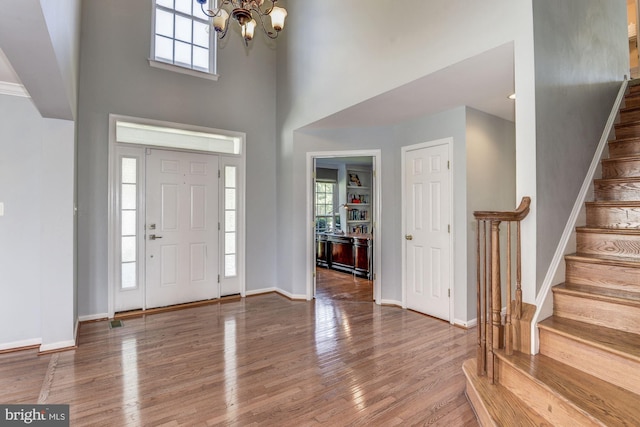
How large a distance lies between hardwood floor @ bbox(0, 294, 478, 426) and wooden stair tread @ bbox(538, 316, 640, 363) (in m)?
0.74

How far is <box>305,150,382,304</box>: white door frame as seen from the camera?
438 centimetres

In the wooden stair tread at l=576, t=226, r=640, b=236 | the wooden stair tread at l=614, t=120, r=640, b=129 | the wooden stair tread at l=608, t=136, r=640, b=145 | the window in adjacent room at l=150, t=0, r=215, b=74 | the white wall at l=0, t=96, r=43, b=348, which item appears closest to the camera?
the wooden stair tread at l=576, t=226, r=640, b=236

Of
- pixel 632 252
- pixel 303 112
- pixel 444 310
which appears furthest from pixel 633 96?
pixel 303 112

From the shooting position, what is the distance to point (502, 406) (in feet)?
5.91

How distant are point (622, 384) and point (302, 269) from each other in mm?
3536

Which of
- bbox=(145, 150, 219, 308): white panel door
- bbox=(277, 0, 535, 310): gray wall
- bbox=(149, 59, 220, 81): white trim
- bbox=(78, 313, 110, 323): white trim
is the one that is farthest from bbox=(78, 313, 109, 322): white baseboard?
bbox=(149, 59, 220, 81): white trim

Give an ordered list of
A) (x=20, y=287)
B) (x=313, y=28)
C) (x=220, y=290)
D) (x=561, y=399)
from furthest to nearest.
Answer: (x=220, y=290)
(x=313, y=28)
(x=20, y=287)
(x=561, y=399)

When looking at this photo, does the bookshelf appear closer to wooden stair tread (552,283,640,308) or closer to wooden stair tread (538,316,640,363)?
wooden stair tread (552,283,640,308)

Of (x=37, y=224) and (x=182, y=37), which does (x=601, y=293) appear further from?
(x=182, y=37)

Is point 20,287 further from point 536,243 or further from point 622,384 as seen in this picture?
point 622,384

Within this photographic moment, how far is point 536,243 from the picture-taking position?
2.07 m

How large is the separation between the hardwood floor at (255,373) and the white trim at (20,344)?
0.34 feet

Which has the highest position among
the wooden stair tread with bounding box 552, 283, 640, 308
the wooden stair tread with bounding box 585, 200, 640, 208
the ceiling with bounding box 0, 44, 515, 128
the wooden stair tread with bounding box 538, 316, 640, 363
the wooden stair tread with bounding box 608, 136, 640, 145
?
the ceiling with bounding box 0, 44, 515, 128

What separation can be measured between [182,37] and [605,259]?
5102 mm
